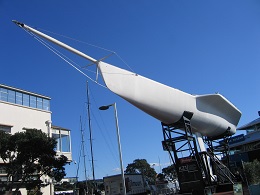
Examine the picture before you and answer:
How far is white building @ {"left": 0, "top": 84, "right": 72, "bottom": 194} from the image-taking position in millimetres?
39603

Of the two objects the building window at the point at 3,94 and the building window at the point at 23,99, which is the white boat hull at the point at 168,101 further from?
the building window at the point at 23,99

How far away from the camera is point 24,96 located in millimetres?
44000

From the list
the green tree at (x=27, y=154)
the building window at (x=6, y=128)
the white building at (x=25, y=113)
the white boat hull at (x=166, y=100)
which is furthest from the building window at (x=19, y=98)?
the white boat hull at (x=166, y=100)

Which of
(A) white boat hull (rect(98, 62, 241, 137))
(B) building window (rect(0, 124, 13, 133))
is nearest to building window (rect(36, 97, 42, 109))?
(B) building window (rect(0, 124, 13, 133))

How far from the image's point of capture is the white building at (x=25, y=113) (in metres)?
39.6

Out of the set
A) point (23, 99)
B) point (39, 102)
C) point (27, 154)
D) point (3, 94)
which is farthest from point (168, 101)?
point (39, 102)

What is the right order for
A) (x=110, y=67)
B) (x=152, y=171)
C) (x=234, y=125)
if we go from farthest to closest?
1. (x=152, y=171)
2. (x=234, y=125)
3. (x=110, y=67)

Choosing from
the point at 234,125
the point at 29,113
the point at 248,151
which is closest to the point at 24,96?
the point at 29,113

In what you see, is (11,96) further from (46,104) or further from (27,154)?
(27,154)

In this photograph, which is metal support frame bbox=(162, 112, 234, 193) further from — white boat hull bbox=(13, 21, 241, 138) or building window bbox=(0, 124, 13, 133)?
building window bbox=(0, 124, 13, 133)

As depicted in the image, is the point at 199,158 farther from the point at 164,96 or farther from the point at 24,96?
the point at 24,96

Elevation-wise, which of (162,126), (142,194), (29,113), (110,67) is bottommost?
(142,194)

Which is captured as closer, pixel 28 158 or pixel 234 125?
pixel 234 125

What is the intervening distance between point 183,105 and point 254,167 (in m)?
20.2
